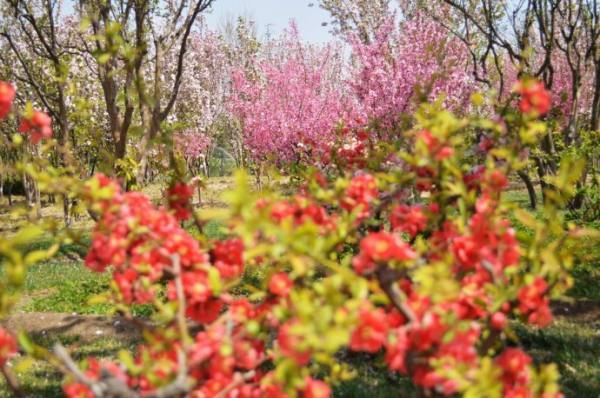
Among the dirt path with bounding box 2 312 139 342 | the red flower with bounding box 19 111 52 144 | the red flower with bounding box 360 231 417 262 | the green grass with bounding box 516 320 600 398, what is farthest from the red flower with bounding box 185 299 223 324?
the dirt path with bounding box 2 312 139 342

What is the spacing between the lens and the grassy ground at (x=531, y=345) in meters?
4.09

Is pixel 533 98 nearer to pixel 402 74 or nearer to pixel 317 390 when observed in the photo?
pixel 317 390

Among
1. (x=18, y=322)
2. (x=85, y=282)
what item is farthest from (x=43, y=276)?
(x=18, y=322)

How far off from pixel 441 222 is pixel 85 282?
25.1 ft

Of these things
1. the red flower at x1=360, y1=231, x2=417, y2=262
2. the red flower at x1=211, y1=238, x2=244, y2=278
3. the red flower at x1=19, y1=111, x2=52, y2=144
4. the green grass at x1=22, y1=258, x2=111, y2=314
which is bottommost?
the green grass at x1=22, y1=258, x2=111, y2=314

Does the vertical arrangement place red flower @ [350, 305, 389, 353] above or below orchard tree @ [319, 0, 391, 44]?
below

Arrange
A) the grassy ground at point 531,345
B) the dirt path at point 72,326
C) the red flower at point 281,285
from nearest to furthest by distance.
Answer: the red flower at point 281,285 < the grassy ground at point 531,345 < the dirt path at point 72,326

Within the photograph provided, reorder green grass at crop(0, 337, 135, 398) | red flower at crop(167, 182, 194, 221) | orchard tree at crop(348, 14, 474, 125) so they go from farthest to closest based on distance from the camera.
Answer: orchard tree at crop(348, 14, 474, 125)
green grass at crop(0, 337, 135, 398)
red flower at crop(167, 182, 194, 221)

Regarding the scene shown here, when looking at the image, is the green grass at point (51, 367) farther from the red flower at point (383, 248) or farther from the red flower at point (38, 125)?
the red flower at point (383, 248)

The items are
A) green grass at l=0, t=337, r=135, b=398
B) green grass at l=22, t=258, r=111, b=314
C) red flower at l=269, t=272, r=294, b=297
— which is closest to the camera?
red flower at l=269, t=272, r=294, b=297

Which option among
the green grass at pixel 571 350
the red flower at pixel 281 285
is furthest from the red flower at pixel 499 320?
the green grass at pixel 571 350

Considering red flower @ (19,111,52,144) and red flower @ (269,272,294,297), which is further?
red flower @ (19,111,52,144)

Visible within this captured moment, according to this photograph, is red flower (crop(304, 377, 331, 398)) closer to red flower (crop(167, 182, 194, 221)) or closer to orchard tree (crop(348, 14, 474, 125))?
red flower (crop(167, 182, 194, 221))

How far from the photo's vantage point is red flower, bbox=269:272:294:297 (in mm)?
1840
